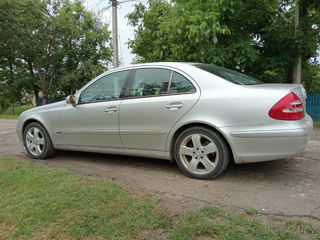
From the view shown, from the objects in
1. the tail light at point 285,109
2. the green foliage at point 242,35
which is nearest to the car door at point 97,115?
the tail light at point 285,109

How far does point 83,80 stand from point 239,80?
47.9 ft

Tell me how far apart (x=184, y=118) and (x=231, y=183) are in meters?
0.95

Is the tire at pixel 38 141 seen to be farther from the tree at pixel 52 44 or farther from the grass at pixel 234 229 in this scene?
the tree at pixel 52 44

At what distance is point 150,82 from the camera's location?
3623 millimetres

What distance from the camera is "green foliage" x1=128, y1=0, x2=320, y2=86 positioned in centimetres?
617

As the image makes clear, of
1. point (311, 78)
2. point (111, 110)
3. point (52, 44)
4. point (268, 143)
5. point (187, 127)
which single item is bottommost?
point (268, 143)

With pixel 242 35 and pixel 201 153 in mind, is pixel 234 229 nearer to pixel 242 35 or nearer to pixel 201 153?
pixel 201 153

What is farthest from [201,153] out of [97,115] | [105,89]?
[105,89]

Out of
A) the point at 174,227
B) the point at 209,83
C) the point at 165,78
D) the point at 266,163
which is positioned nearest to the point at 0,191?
the point at 174,227

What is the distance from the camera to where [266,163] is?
375cm

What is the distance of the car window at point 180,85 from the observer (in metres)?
3.30

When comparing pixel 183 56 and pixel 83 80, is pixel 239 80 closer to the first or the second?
pixel 183 56

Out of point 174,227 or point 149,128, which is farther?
point 149,128

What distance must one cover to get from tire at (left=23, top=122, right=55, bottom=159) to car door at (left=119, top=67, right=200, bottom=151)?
61.7 inches
